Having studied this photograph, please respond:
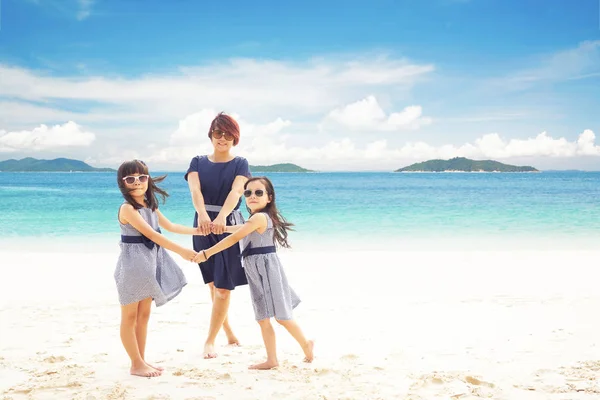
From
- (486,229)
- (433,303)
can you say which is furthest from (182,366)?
(486,229)

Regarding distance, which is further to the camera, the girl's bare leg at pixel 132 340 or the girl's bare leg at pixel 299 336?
the girl's bare leg at pixel 299 336

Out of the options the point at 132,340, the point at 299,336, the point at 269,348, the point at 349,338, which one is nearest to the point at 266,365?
the point at 269,348

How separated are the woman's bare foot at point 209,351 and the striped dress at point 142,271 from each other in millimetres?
622

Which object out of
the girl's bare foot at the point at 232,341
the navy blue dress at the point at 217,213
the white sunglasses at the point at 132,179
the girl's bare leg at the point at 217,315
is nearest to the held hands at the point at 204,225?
the navy blue dress at the point at 217,213

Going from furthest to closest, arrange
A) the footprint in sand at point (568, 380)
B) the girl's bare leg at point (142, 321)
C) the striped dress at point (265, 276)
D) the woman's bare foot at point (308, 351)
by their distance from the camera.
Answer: the woman's bare foot at point (308, 351) < the striped dress at point (265, 276) < the girl's bare leg at point (142, 321) < the footprint in sand at point (568, 380)

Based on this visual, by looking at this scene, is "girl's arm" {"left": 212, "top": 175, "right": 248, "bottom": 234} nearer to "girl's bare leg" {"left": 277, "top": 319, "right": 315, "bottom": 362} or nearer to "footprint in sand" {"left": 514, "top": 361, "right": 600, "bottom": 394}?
"girl's bare leg" {"left": 277, "top": 319, "right": 315, "bottom": 362}

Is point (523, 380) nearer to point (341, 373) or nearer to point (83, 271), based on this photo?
point (341, 373)

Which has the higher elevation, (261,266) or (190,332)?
(261,266)

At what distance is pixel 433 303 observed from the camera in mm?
6211

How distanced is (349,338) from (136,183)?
2.28 metres

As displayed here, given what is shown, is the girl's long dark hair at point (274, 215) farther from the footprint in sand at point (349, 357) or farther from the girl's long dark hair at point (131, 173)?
the footprint in sand at point (349, 357)

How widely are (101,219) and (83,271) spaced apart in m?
12.6

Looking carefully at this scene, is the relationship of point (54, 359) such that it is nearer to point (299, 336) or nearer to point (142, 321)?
point (142, 321)

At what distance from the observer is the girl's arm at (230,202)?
401 cm
